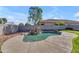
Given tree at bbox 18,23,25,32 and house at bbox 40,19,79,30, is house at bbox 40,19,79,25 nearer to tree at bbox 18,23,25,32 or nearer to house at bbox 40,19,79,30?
house at bbox 40,19,79,30

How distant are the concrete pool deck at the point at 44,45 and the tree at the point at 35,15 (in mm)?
278

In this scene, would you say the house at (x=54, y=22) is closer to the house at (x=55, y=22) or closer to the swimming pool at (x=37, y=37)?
the house at (x=55, y=22)

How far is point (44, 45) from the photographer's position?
5328 mm

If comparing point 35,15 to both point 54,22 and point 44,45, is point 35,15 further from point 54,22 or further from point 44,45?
point 44,45

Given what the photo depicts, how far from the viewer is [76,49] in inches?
209

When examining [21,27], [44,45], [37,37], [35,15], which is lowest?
[44,45]

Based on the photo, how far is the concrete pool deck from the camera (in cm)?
532

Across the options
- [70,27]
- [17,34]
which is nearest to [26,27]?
[17,34]

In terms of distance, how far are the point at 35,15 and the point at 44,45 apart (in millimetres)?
413

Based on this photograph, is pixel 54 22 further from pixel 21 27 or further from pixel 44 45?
pixel 21 27

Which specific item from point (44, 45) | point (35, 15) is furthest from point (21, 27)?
point (44, 45)

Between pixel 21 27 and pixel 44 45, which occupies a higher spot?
pixel 21 27

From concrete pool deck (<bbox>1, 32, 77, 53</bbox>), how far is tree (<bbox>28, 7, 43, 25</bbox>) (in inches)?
10.9

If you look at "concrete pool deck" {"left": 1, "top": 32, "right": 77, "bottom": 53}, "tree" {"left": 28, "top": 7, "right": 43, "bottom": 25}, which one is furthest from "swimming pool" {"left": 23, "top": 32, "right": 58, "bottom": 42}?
"tree" {"left": 28, "top": 7, "right": 43, "bottom": 25}
